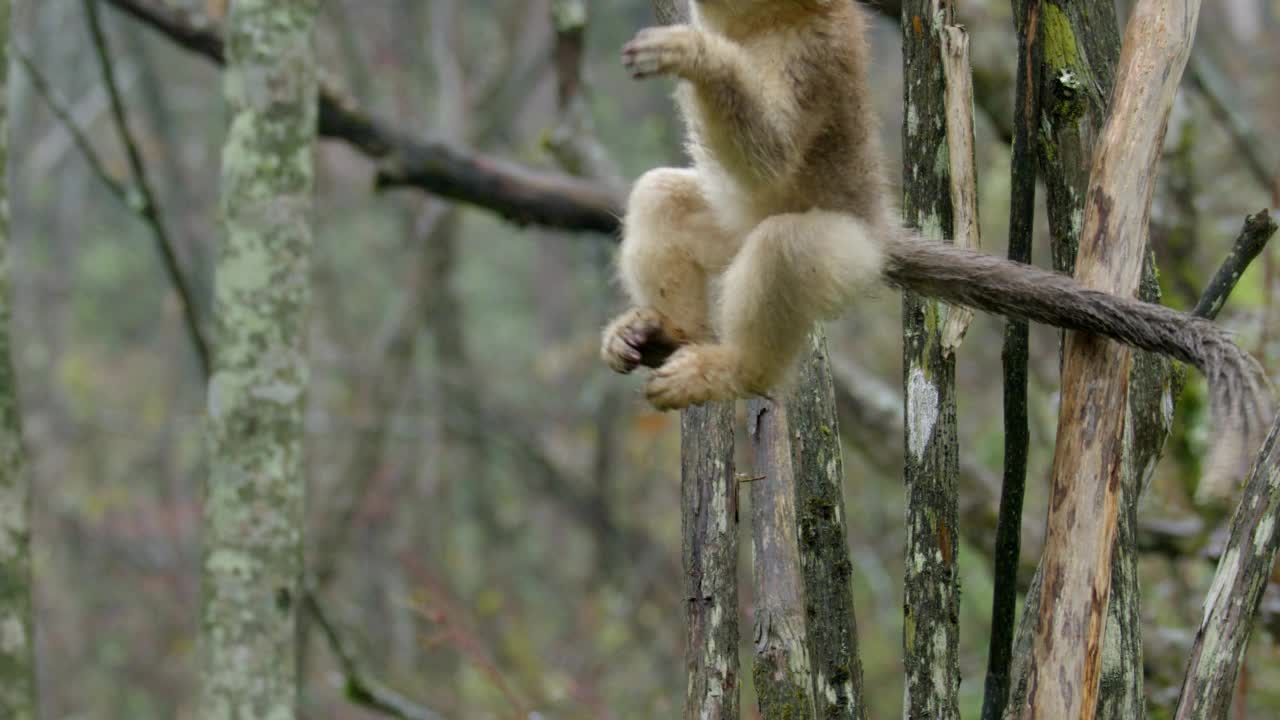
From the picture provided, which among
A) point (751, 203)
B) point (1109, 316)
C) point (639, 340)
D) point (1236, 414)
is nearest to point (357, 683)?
point (639, 340)

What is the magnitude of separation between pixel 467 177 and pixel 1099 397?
4.45 m

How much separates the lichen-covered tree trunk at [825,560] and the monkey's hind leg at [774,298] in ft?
0.51

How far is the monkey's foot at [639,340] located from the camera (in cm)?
354

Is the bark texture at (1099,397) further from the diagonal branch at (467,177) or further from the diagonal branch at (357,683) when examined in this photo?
the diagonal branch at (467,177)

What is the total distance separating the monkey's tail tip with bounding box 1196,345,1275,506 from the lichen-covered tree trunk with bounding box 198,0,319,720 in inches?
99.6

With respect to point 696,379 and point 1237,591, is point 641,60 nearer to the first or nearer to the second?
point 696,379

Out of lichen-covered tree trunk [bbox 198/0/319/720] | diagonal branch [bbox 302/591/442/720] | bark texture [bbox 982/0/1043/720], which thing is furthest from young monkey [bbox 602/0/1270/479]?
diagonal branch [bbox 302/591/442/720]

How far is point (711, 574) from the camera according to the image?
9.71ft

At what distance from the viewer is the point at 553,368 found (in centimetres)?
1099

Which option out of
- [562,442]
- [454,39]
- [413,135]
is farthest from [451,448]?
[413,135]

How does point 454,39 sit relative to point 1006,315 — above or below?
above

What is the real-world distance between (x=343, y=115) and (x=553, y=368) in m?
4.76

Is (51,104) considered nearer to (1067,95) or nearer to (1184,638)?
(1067,95)

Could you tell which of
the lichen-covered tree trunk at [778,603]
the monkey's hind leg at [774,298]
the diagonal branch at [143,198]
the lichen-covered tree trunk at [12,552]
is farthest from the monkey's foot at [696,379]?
the diagonal branch at [143,198]
